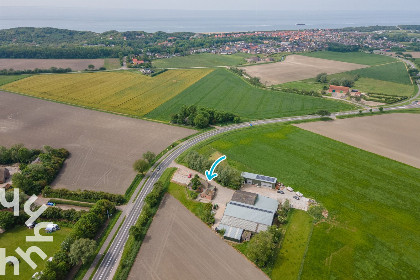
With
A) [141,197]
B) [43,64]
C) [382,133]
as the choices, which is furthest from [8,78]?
[382,133]

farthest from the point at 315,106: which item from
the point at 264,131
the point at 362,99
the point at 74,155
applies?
the point at 74,155

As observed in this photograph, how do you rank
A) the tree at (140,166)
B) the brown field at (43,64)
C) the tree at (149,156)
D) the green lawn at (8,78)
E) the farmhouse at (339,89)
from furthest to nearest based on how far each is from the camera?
the brown field at (43,64), the green lawn at (8,78), the farmhouse at (339,89), the tree at (149,156), the tree at (140,166)

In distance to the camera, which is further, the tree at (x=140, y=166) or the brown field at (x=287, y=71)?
the brown field at (x=287, y=71)

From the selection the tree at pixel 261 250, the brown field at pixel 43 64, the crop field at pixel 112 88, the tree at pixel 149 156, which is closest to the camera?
the tree at pixel 261 250

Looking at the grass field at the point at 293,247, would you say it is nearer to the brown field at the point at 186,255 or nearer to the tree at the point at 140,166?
the brown field at the point at 186,255

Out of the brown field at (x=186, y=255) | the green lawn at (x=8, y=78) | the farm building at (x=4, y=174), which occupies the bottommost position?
the brown field at (x=186, y=255)

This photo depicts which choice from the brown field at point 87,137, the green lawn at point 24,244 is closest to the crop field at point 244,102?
the brown field at point 87,137

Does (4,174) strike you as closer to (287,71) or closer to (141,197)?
(141,197)
